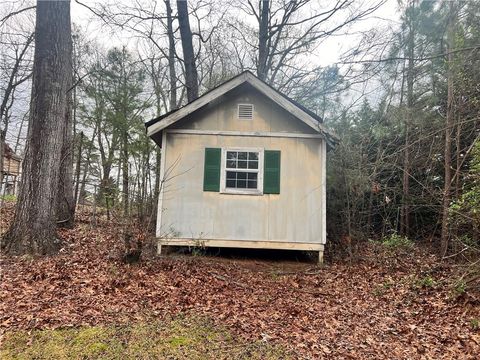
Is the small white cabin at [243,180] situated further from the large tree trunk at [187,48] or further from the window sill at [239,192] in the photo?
the large tree trunk at [187,48]

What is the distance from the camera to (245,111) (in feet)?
29.9

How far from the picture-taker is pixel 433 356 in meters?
4.33

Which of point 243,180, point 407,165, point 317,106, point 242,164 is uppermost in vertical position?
point 317,106

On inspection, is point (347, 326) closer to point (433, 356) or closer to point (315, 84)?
point (433, 356)

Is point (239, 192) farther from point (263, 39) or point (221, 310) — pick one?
point (263, 39)

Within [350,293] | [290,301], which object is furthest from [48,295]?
[350,293]

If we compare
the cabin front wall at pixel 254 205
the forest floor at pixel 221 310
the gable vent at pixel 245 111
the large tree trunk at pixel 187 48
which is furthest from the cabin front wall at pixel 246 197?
the large tree trunk at pixel 187 48

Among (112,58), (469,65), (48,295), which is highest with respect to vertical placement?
(112,58)

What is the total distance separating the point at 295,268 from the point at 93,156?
42.3 ft

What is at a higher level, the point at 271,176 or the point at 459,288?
the point at 271,176

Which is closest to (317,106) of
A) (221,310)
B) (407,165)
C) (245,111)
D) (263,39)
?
(263,39)

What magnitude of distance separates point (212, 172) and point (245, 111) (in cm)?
183

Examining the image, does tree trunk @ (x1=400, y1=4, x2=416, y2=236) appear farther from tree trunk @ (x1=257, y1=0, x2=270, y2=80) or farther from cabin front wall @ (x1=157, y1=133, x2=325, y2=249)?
tree trunk @ (x1=257, y1=0, x2=270, y2=80)

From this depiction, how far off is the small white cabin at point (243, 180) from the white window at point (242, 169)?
3 centimetres
